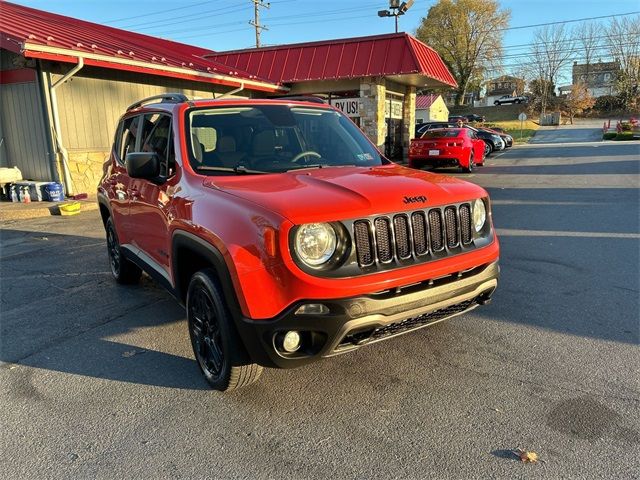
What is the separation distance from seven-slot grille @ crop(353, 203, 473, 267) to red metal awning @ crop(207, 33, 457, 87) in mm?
14709

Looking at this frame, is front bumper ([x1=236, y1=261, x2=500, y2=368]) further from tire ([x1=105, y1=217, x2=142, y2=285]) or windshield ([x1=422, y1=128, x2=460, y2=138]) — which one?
windshield ([x1=422, y1=128, x2=460, y2=138])

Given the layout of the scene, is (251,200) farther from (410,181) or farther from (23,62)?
(23,62)

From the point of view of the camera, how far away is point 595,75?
9356cm

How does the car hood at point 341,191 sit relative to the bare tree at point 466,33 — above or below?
below

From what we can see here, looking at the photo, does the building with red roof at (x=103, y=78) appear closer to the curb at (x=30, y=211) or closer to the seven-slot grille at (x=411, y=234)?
the curb at (x=30, y=211)

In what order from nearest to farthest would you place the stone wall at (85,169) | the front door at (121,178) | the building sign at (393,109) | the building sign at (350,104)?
the front door at (121,178) < the stone wall at (85,169) < the building sign at (350,104) < the building sign at (393,109)

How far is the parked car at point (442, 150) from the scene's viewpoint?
16.0 meters

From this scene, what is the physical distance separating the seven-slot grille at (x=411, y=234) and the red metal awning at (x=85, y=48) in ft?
33.0

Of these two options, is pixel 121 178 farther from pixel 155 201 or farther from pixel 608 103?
pixel 608 103

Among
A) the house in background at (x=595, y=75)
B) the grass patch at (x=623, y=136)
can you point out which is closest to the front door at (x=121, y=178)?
the grass patch at (x=623, y=136)

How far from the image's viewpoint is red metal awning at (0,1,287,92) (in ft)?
33.7

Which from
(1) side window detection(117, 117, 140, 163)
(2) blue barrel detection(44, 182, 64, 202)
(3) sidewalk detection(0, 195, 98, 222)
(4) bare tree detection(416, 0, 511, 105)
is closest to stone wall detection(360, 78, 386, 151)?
(3) sidewalk detection(0, 195, 98, 222)

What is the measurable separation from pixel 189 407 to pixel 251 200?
1.39 m

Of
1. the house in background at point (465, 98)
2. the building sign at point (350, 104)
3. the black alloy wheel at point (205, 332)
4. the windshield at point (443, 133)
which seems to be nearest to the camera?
the black alloy wheel at point (205, 332)
